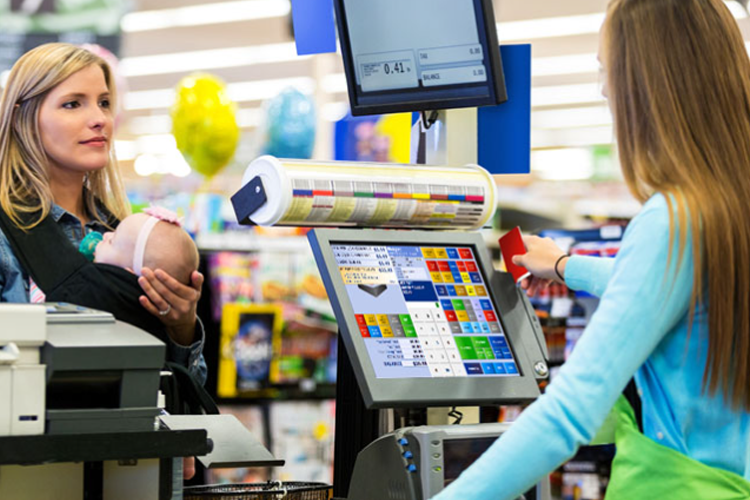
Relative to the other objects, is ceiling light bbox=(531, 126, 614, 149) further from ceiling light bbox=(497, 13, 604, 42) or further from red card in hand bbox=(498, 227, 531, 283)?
red card in hand bbox=(498, 227, 531, 283)

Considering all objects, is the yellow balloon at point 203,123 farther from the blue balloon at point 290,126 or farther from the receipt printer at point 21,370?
the receipt printer at point 21,370

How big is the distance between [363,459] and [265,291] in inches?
128

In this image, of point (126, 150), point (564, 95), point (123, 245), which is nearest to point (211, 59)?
point (564, 95)

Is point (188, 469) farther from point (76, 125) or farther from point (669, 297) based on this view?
point (669, 297)

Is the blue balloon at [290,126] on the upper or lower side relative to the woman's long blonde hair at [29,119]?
upper

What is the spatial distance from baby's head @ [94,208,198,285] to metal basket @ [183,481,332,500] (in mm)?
506

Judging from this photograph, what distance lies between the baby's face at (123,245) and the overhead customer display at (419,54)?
0.59m

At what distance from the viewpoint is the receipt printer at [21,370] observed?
160cm

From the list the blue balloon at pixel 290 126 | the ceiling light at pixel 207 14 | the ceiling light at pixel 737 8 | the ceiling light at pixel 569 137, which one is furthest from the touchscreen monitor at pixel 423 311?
the ceiling light at pixel 569 137

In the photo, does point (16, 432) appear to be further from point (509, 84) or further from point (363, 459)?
point (509, 84)

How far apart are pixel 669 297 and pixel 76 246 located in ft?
5.01

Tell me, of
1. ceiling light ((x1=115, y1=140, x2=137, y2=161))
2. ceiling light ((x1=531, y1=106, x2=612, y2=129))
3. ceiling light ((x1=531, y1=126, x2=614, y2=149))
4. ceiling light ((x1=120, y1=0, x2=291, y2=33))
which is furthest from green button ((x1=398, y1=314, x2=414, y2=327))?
ceiling light ((x1=115, y1=140, x2=137, y2=161))

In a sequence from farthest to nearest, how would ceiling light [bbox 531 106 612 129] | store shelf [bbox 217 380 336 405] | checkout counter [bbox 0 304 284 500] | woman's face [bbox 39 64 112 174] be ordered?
ceiling light [bbox 531 106 612 129] < store shelf [bbox 217 380 336 405] < woman's face [bbox 39 64 112 174] < checkout counter [bbox 0 304 284 500]

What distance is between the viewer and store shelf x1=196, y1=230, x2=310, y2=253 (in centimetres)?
518
